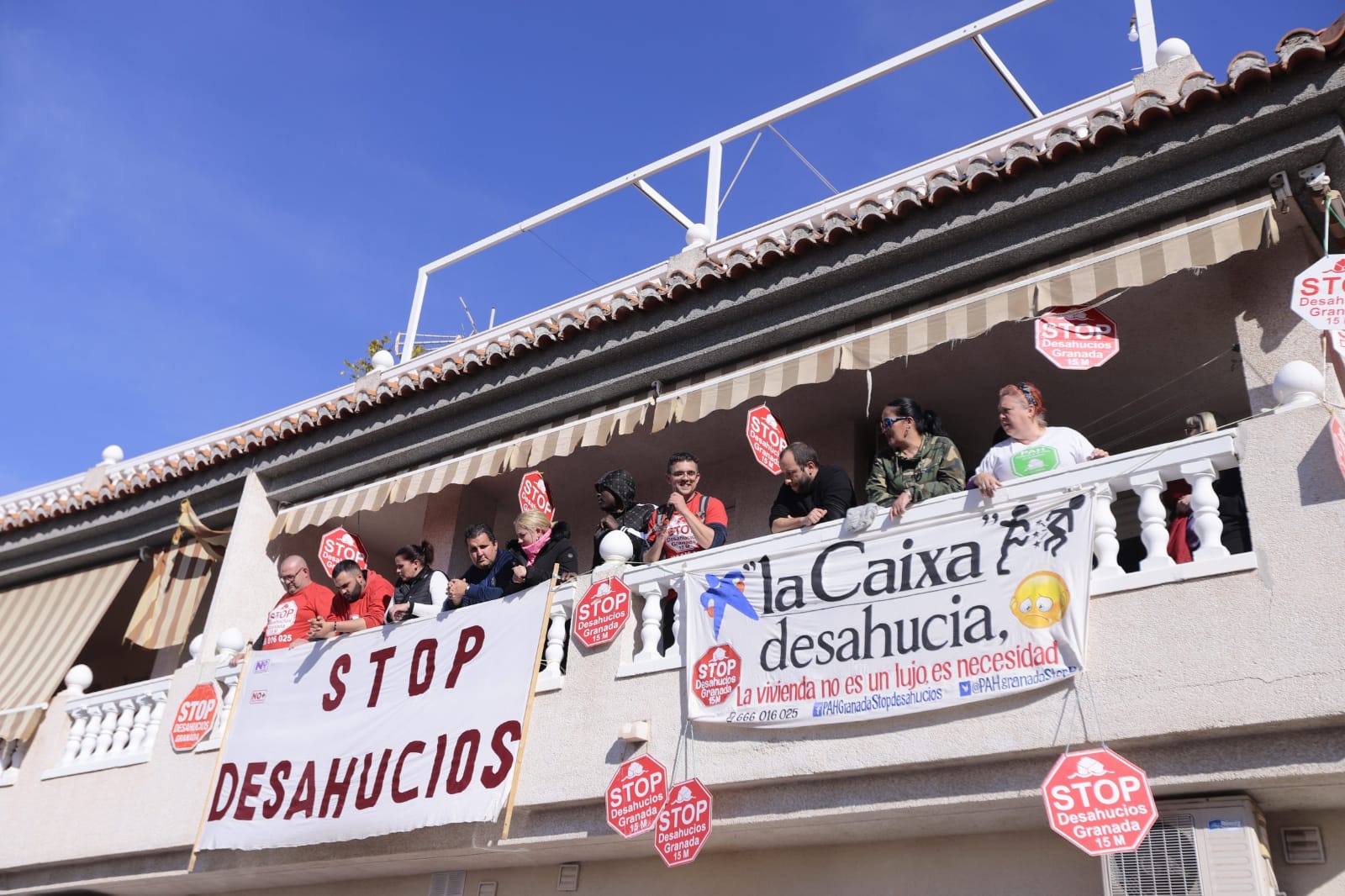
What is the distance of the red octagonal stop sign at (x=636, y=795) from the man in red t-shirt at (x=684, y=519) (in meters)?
1.40

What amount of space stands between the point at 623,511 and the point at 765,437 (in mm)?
1202

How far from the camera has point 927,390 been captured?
9.17m

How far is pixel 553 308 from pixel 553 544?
4.05 meters

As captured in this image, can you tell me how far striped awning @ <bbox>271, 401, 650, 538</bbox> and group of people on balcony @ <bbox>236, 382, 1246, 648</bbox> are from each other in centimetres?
81

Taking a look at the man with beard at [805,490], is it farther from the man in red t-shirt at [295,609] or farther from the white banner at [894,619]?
the man in red t-shirt at [295,609]

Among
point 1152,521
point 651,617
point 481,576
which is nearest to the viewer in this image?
point 1152,521

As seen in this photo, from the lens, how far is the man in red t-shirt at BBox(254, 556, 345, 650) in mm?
9711

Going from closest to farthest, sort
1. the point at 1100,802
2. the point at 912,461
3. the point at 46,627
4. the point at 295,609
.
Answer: the point at 1100,802, the point at 912,461, the point at 295,609, the point at 46,627

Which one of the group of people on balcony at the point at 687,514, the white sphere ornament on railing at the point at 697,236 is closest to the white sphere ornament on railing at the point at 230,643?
the group of people on balcony at the point at 687,514

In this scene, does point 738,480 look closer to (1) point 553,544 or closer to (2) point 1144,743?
(1) point 553,544

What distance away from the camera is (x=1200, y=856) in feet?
17.5

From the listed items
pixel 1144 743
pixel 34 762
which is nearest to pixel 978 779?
pixel 1144 743

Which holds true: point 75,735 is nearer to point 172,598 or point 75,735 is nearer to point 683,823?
point 172,598

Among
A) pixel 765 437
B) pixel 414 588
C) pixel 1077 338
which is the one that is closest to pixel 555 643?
pixel 414 588
